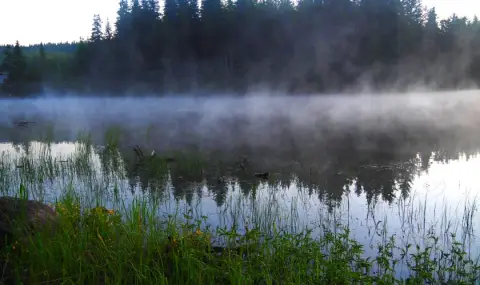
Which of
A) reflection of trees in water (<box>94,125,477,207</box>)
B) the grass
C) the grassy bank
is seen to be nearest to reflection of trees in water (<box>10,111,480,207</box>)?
→ reflection of trees in water (<box>94,125,477,207</box>)

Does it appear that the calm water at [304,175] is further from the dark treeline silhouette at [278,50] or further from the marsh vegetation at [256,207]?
the dark treeline silhouette at [278,50]

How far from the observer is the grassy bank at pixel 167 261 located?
4.19 metres

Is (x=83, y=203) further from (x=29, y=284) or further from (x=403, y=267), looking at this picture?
(x=403, y=267)

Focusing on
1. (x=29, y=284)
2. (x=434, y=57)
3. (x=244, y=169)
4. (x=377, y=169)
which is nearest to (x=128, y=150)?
(x=244, y=169)

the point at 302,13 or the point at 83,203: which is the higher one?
the point at 302,13

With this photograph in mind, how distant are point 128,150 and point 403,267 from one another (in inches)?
498

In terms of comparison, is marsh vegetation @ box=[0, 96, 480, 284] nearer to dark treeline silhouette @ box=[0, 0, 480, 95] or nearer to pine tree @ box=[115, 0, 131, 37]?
dark treeline silhouette @ box=[0, 0, 480, 95]

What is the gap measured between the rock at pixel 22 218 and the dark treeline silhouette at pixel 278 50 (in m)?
47.2

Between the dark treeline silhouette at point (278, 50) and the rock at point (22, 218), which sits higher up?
the dark treeline silhouette at point (278, 50)

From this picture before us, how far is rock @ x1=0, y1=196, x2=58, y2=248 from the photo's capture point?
4.63 meters

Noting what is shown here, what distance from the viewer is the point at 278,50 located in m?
54.1

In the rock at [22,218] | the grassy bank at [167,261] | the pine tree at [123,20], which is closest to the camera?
the grassy bank at [167,261]

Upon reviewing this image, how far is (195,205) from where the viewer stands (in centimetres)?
825

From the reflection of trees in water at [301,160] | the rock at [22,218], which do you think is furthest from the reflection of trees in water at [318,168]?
the rock at [22,218]
